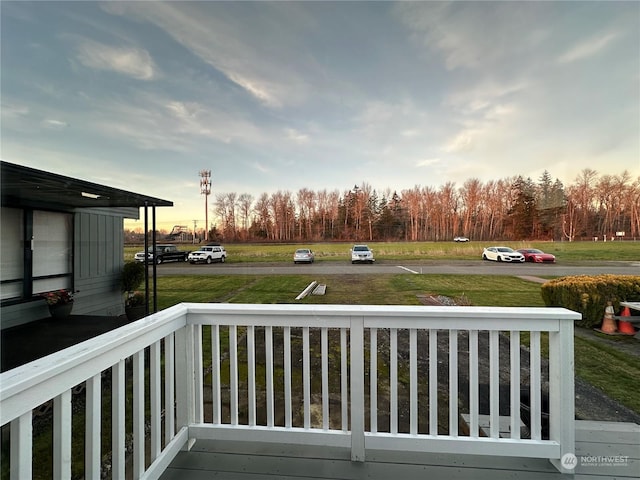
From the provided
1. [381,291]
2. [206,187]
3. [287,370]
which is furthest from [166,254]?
[381,291]

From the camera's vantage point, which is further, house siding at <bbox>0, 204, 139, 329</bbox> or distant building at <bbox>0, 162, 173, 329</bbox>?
house siding at <bbox>0, 204, 139, 329</bbox>

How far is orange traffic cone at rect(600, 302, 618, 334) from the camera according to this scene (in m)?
2.04

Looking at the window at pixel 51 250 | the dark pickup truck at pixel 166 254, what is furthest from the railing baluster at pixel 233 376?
the window at pixel 51 250

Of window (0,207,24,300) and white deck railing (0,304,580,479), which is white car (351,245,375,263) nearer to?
white deck railing (0,304,580,479)

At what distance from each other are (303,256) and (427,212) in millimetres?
1207

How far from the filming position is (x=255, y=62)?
2086 millimetres

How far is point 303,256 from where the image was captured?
243 cm

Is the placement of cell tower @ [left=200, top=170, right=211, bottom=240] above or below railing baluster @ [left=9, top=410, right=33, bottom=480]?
above

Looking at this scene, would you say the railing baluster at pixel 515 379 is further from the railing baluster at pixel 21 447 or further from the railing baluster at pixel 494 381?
the railing baluster at pixel 21 447

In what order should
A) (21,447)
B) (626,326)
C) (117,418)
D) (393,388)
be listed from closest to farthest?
(21,447) → (117,418) → (393,388) → (626,326)

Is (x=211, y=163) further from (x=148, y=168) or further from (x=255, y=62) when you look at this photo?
(x=255, y=62)

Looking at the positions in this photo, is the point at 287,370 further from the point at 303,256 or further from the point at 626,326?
the point at 626,326

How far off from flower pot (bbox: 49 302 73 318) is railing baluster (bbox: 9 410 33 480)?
2.47 metres

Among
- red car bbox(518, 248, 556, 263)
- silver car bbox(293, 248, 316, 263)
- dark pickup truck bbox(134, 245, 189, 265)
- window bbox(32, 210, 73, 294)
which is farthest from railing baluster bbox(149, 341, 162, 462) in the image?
red car bbox(518, 248, 556, 263)
